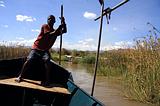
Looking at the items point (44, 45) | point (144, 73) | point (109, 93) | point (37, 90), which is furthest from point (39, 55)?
point (109, 93)

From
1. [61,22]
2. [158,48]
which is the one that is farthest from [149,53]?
[61,22]

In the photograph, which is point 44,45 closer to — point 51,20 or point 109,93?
point 51,20

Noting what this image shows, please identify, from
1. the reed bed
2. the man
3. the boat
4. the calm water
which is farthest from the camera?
the calm water

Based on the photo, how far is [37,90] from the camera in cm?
646

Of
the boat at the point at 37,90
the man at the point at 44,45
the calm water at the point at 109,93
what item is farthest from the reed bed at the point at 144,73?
the man at the point at 44,45

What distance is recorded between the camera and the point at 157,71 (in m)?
A: 9.80

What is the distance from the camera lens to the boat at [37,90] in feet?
19.8

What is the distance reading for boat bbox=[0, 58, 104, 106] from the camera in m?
6.03

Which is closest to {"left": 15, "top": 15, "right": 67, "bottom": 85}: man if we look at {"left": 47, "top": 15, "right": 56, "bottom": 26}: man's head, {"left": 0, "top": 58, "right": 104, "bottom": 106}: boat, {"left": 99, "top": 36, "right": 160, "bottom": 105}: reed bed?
{"left": 47, "top": 15, "right": 56, "bottom": 26}: man's head

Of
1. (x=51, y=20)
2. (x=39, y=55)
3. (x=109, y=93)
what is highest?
(x=51, y=20)

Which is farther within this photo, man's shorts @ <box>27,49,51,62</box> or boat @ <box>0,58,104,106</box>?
man's shorts @ <box>27,49,51,62</box>

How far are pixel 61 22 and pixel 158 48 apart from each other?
4.19 m

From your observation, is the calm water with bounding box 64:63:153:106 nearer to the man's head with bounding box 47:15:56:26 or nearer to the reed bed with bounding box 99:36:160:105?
the reed bed with bounding box 99:36:160:105

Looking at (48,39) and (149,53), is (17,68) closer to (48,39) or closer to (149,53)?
(48,39)
